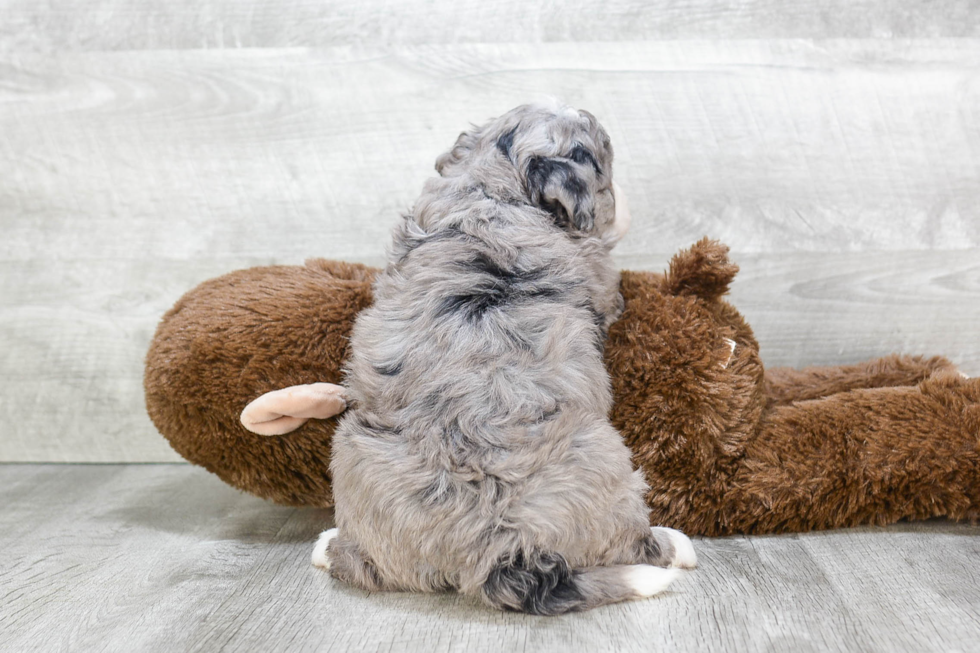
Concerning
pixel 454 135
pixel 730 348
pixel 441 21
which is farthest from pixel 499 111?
pixel 730 348

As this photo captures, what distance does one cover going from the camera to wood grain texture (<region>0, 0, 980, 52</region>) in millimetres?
2000

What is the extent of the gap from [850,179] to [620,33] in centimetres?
68

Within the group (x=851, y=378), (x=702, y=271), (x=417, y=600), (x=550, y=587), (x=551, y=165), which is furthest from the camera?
(x=851, y=378)

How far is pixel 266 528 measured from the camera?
1803 mm

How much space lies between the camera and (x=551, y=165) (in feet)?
4.87

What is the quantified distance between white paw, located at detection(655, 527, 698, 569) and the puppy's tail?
0.45 ft

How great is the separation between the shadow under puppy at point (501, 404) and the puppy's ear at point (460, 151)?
0.03 metres

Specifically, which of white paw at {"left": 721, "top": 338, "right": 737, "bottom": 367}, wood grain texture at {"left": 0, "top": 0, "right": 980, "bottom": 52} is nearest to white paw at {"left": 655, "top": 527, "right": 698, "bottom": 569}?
white paw at {"left": 721, "top": 338, "right": 737, "bottom": 367}

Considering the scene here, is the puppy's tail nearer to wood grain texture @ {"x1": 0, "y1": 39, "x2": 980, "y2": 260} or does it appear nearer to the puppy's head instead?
the puppy's head

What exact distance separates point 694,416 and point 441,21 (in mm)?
1174

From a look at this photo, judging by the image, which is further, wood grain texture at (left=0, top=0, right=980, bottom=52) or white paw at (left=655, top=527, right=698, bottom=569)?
wood grain texture at (left=0, top=0, right=980, bottom=52)

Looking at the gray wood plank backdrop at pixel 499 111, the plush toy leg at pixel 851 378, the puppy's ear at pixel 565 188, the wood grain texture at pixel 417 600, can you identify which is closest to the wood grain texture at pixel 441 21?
the gray wood plank backdrop at pixel 499 111

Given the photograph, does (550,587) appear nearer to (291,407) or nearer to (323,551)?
(323,551)

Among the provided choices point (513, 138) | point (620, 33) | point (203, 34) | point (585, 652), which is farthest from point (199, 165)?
point (585, 652)
